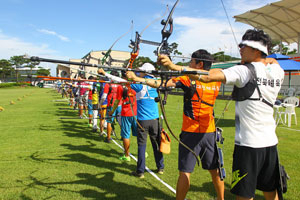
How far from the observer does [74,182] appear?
12.7 feet

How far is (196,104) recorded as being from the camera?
8.75ft

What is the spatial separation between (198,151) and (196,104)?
0.57 metres

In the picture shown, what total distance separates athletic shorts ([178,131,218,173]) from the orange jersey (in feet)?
0.24

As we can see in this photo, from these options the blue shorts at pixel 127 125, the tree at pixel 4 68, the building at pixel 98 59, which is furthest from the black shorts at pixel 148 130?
the tree at pixel 4 68

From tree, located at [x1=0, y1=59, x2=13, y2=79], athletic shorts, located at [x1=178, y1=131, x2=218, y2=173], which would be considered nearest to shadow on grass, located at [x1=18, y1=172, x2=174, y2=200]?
athletic shorts, located at [x1=178, y1=131, x2=218, y2=173]

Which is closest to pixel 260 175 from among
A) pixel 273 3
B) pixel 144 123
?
pixel 144 123

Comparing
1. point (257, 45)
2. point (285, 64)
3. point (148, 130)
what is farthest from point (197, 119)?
point (285, 64)

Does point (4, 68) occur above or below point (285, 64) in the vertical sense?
above

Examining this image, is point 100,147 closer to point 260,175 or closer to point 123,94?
point 123,94

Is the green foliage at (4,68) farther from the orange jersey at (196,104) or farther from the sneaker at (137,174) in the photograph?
the orange jersey at (196,104)

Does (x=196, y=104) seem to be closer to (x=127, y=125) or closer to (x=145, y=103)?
(x=145, y=103)

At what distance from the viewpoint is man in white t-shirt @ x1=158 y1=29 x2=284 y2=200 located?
191 centimetres

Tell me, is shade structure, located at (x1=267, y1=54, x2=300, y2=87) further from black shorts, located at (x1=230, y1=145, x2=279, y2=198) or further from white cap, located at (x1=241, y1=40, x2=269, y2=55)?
black shorts, located at (x1=230, y1=145, x2=279, y2=198)

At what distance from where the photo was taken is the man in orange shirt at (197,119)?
262 cm
